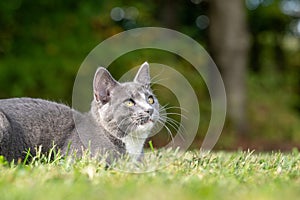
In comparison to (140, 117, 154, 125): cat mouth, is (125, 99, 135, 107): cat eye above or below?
above

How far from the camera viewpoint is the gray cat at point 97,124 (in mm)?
4809

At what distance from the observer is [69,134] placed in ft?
16.4

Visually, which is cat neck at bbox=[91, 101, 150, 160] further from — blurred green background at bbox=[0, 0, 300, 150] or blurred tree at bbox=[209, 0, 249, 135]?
blurred tree at bbox=[209, 0, 249, 135]

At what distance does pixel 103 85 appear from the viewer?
4965 millimetres

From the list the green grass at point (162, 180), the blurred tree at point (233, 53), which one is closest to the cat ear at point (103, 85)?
the green grass at point (162, 180)

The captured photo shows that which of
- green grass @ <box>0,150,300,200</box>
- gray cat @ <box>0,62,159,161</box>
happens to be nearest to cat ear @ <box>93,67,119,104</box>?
gray cat @ <box>0,62,159,161</box>

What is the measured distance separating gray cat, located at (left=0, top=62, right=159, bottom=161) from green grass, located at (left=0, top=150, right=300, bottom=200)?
33cm

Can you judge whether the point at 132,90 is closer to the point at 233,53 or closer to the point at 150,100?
the point at 150,100

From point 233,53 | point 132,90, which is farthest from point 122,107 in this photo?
point 233,53

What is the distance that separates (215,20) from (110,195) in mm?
12768

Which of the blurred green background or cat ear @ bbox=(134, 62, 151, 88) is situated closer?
cat ear @ bbox=(134, 62, 151, 88)

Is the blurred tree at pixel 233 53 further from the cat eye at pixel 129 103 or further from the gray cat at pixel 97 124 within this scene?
the cat eye at pixel 129 103

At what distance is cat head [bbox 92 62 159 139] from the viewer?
4832 mm

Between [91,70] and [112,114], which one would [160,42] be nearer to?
[91,70]
